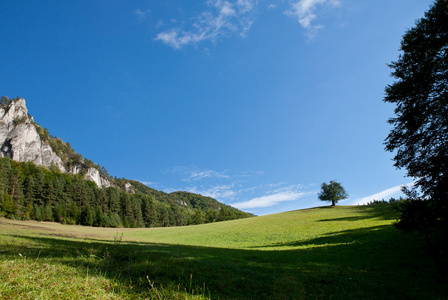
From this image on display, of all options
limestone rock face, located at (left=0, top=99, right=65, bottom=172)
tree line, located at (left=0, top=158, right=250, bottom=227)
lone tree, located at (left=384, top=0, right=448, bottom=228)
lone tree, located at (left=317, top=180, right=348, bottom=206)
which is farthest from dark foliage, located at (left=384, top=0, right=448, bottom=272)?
limestone rock face, located at (left=0, top=99, right=65, bottom=172)

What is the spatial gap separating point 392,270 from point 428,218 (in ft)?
13.6

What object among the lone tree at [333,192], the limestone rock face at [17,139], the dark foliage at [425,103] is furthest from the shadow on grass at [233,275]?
the limestone rock face at [17,139]

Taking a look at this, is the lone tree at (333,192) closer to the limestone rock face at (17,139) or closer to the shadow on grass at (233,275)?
the shadow on grass at (233,275)

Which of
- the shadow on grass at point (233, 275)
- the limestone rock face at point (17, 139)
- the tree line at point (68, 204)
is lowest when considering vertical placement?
the shadow on grass at point (233, 275)

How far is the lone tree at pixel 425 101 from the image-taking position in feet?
55.2

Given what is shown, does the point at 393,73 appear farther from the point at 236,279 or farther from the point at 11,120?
the point at 11,120

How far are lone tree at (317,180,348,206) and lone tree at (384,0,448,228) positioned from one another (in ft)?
239

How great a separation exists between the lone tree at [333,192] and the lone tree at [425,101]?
239 feet

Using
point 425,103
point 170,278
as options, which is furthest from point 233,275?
point 425,103

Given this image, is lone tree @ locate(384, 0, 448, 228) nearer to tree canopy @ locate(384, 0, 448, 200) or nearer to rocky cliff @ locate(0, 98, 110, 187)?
tree canopy @ locate(384, 0, 448, 200)

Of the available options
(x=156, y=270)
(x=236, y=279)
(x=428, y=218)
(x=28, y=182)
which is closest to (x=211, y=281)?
(x=236, y=279)

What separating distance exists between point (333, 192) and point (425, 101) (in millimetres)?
76061

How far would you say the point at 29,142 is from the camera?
636 ft

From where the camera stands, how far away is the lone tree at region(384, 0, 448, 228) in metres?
16.8
